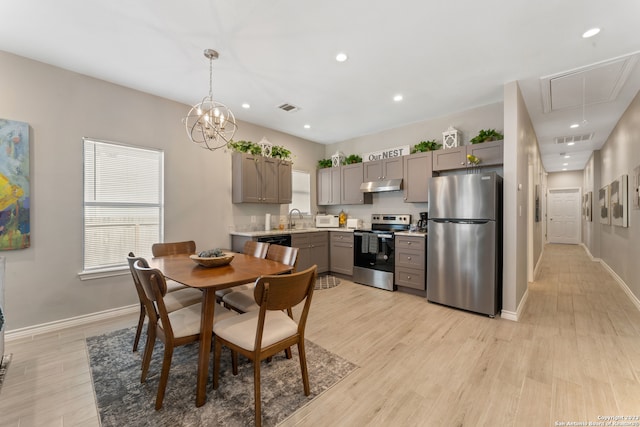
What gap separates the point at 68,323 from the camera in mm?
2910

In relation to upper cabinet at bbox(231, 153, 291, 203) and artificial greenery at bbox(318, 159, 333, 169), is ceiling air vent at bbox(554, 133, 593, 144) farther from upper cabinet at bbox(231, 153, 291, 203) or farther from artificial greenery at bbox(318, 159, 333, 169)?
upper cabinet at bbox(231, 153, 291, 203)

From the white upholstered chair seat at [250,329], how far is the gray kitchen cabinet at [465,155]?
10.9 feet

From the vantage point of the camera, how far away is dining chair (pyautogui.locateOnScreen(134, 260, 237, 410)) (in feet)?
5.22

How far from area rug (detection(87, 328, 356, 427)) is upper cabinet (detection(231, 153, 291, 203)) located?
2407 mm

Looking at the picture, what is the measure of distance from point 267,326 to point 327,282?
2946 millimetres

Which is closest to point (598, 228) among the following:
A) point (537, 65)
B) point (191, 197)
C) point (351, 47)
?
point (537, 65)

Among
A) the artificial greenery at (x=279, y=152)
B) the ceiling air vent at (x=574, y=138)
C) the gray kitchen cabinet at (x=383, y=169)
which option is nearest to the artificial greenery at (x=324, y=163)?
the gray kitchen cabinet at (x=383, y=169)

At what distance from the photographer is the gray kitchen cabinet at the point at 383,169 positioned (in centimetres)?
453

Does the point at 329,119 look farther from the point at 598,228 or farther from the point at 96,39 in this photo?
the point at 598,228

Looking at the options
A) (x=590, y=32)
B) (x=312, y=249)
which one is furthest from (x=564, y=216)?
(x=312, y=249)

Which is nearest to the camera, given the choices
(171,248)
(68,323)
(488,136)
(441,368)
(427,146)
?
(441,368)

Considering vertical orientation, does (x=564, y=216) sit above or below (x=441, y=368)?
above

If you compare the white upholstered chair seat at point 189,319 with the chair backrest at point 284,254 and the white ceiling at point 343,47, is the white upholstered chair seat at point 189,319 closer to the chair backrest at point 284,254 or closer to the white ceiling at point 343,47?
the chair backrest at point 284,254

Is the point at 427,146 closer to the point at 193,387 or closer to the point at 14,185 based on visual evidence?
the point at 193,387
